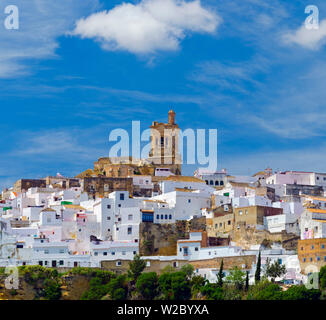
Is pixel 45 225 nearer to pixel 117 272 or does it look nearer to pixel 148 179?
pixel 117 272

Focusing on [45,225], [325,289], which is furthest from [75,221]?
[325,289]

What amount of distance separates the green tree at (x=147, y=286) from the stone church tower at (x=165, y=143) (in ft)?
88.0

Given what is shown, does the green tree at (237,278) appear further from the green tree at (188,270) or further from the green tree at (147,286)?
the green tree at (147,286)

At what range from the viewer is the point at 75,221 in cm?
7012

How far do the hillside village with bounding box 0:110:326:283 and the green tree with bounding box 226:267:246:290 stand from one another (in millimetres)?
945

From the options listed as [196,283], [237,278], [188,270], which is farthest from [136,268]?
[237,278]

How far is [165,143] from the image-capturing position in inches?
3578

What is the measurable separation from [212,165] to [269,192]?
6.37 meters

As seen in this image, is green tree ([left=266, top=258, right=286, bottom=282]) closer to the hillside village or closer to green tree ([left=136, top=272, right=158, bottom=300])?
the hillside village

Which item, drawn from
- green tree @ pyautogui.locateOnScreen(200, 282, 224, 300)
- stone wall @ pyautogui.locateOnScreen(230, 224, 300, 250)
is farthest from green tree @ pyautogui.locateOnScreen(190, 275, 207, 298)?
stone wall @ pyautogui.locateOnScreen(230, 224, 300, 250)

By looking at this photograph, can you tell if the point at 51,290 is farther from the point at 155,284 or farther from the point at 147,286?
the point at 155,284

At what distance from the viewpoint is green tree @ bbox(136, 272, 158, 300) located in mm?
63094

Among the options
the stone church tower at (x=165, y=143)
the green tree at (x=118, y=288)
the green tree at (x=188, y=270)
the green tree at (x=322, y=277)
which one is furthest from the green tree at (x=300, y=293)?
the stone church tower at (x=165, y=143)

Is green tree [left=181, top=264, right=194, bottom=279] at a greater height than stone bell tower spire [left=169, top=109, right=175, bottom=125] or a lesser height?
lesser
